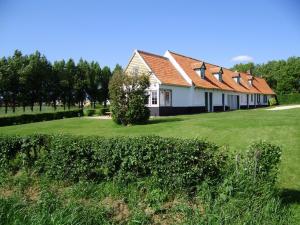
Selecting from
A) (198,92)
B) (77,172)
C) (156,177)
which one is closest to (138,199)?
(156,177)

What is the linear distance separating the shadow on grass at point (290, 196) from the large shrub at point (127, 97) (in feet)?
48.2

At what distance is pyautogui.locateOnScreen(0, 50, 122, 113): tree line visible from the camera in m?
50.9

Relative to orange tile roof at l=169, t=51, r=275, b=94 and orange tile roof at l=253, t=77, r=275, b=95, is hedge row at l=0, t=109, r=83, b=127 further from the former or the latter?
orange tile roof at l=253, t=77, r=275, b=95

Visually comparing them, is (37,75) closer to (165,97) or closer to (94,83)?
(94,83)

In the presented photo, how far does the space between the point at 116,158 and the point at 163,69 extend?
2609cm

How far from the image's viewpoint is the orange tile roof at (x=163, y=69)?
3120 cm

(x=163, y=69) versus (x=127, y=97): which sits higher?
(x=163, y=69)

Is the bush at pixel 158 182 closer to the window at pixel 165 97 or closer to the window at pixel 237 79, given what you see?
the window at pixel 165 97

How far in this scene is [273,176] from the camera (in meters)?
6.75

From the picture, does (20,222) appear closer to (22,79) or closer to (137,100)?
(137,100)

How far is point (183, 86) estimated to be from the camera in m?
33.0

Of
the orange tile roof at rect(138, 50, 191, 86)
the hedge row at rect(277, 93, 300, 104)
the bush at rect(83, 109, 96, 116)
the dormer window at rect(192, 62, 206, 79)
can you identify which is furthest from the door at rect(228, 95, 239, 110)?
the hedge row at rect(277, 93, 300, 104)

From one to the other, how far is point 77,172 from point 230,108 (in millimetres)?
38861

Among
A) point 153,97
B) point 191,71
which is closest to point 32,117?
Answer: point 153,97
